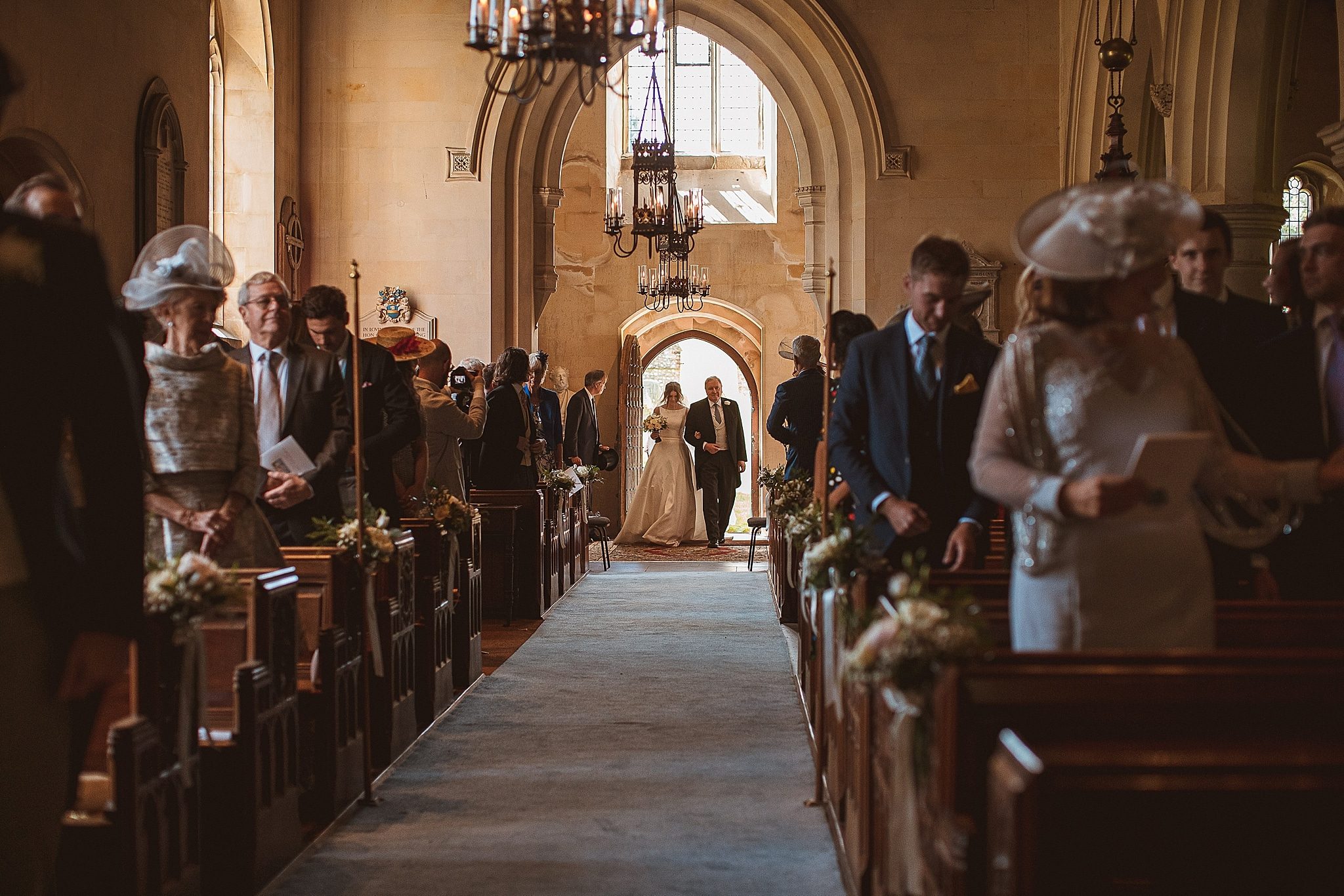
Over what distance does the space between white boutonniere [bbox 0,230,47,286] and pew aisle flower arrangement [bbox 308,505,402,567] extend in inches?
92.5

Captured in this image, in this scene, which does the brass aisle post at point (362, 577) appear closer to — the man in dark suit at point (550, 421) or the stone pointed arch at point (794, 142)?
the man in dark suit at point (550, 421)

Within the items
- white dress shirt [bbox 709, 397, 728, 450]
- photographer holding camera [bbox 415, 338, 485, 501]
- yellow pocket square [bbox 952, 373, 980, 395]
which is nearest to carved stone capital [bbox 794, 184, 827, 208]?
white dress shirt [bbox 709, 397, 728, 450]

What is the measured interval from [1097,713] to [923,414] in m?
1.85

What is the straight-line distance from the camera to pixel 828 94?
38.7 ft

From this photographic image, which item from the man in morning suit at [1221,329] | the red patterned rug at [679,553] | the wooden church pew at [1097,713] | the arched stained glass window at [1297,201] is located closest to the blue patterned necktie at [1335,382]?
the man in morning suit at [1221,329]

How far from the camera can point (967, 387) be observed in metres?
3.70

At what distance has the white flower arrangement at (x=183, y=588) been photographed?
275cm

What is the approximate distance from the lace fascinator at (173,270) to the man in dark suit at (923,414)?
6.02 ft

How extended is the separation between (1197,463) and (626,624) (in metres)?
6.15

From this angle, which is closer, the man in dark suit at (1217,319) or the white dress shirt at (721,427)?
the man in dark suit at (1217,319)

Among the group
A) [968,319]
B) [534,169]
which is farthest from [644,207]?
[968,319]

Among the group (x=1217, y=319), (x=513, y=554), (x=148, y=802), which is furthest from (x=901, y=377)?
(x=513, y=554)

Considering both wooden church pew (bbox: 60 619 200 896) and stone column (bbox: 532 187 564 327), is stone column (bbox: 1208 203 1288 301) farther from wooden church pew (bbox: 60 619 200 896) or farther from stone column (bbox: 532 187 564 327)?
stone column (bbox: 532 187 564 327)

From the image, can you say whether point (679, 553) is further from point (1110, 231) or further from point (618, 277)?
point (1110, 231)
